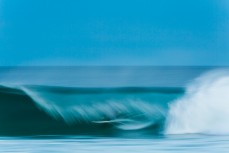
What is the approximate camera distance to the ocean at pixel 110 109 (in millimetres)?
3373

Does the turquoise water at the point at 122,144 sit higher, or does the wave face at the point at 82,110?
the wave face at the point at 82,110

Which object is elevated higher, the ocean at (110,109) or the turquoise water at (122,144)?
the ocean at (110,109)

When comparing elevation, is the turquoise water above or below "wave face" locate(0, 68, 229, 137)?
below

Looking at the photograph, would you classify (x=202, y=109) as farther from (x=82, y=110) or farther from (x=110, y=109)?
(x=82, y=110)

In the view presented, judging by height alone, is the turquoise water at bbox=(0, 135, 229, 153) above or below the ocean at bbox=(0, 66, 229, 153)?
below

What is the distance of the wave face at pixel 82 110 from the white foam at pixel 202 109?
2.3 inches

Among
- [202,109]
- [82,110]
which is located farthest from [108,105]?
[202,109]

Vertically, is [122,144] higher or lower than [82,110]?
lower

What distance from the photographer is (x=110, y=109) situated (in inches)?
132

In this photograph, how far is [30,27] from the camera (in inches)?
136

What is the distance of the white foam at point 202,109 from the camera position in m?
3.39

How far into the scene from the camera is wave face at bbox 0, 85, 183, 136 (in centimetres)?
338

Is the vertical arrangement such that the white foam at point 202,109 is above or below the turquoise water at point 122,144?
above

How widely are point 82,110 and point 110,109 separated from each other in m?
0.15
